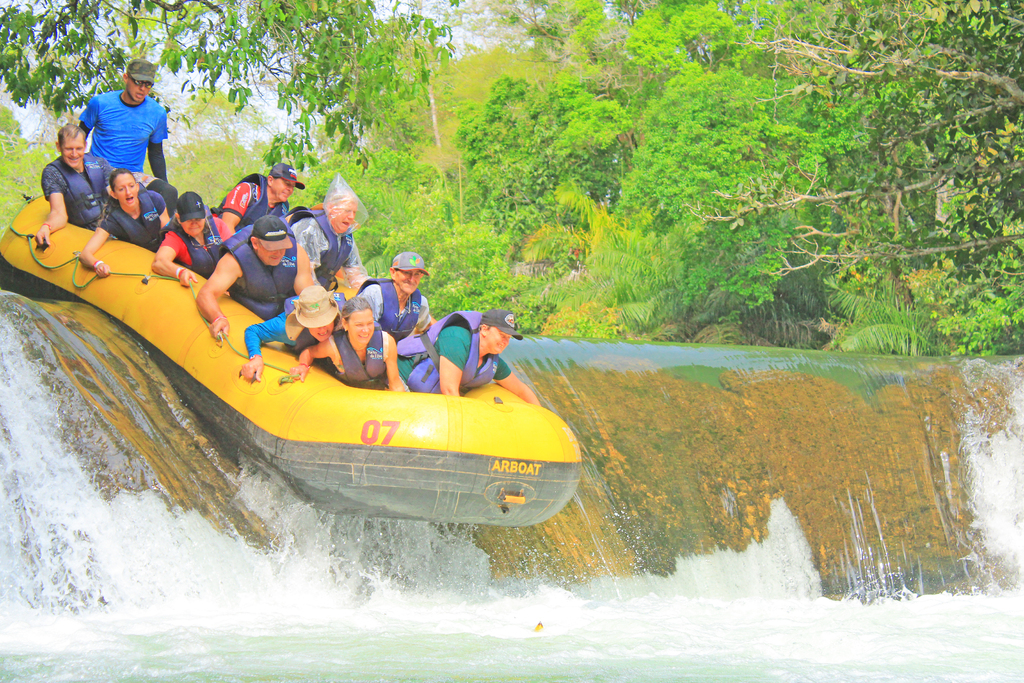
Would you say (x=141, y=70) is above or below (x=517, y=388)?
above

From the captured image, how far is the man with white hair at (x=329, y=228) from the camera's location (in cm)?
613

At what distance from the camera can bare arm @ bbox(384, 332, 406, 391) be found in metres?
5.46

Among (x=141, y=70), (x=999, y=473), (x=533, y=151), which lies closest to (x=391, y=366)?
(x=141, y=70)

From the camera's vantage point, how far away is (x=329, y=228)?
6219mm

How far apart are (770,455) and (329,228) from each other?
4.30 meters

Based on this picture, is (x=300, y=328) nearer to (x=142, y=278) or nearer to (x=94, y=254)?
(x=142, y=278)

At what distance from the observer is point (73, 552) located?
4828 mm

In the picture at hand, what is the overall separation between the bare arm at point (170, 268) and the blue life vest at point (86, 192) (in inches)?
30.4

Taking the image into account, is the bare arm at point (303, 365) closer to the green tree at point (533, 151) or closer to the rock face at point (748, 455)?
the rock face at point (748, 455)

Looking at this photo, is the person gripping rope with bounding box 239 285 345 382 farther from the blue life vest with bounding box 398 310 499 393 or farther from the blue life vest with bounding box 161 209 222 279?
the blue life vest with bounding box 161 209 222 279

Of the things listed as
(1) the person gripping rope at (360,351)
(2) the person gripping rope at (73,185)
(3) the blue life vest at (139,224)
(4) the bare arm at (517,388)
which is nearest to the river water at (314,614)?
(1) the person gripping rope at (360,351)

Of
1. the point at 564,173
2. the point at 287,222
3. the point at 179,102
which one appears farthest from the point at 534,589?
the point at 179,102

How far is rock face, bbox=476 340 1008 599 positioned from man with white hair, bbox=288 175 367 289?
2348 mm

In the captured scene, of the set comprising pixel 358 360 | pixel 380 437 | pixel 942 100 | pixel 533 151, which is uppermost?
pixel 533 151
